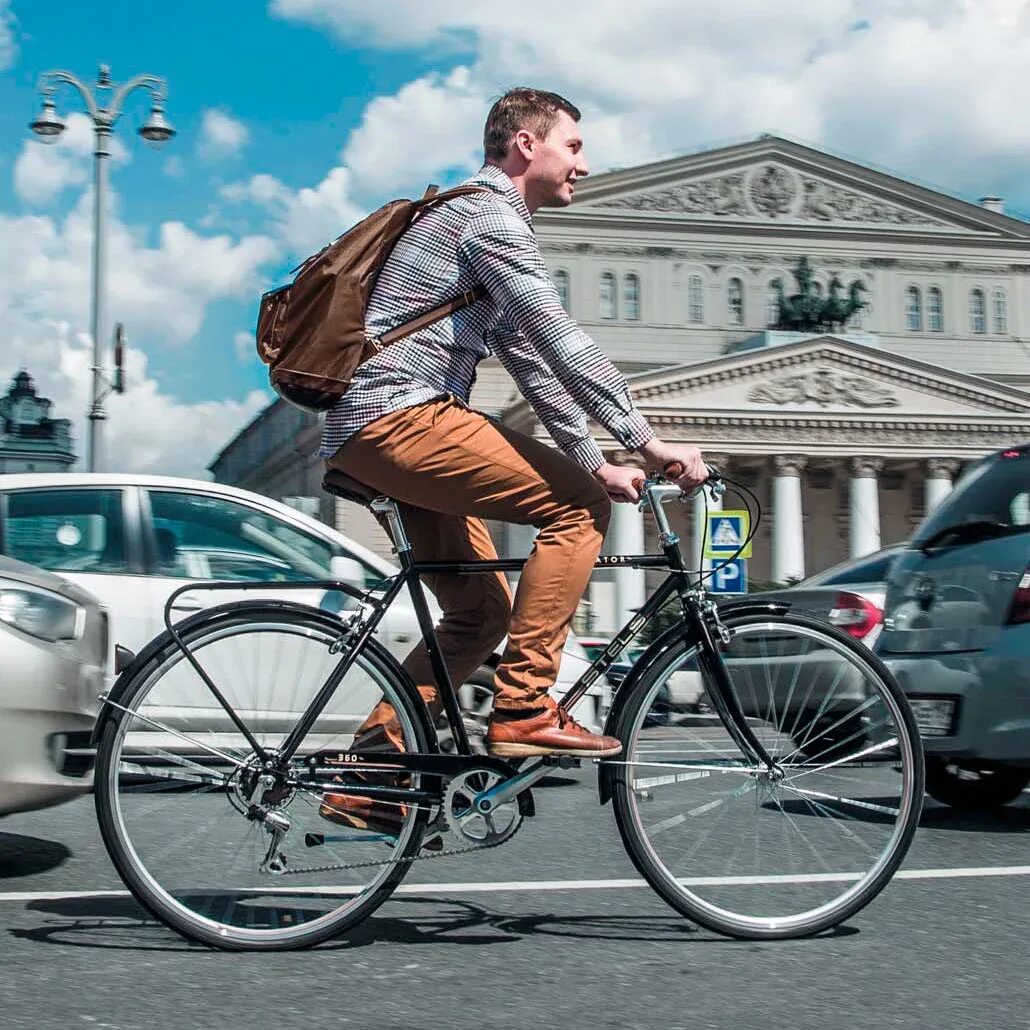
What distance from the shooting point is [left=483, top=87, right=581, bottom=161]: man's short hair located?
391 cm

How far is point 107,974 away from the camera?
133 inches

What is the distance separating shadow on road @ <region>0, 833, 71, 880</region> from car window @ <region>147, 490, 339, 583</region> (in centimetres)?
234

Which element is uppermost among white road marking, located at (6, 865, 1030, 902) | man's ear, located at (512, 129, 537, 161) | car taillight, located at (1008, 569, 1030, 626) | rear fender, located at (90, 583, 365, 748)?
man's ear, located at (512, 129, 537, 161)

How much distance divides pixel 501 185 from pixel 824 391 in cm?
6088

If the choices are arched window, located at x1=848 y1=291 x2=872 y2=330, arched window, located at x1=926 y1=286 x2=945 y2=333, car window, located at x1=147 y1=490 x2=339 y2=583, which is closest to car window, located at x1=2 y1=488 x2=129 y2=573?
car window, located at x1=147 y1=490 x2=339 y2=583

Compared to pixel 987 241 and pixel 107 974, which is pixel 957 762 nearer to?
pixel 107 974

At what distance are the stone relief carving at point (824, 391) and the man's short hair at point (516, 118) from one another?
59.8 meters

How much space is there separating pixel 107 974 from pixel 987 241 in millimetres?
84701

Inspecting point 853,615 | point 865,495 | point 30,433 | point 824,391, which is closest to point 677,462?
point 853,615

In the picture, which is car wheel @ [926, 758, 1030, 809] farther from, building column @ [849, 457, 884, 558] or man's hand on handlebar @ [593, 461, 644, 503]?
building column @ [849, 457, 884, 558]

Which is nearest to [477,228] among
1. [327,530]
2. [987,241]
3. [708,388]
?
[327,530]

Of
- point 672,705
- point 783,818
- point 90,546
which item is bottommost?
point 783,818

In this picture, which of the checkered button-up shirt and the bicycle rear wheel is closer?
the bicycle rear wheel

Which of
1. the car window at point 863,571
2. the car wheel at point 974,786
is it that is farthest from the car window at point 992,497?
the car window at point 863,571
